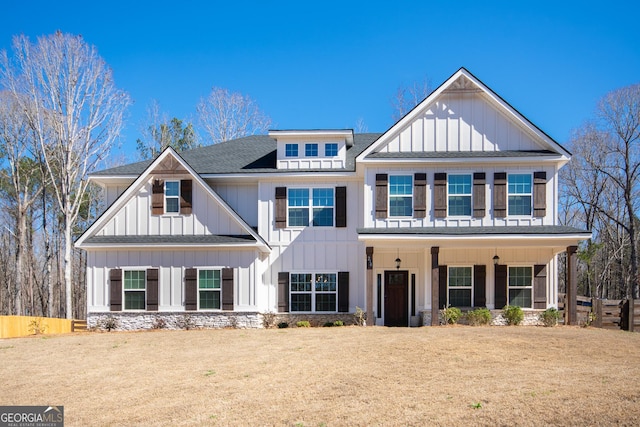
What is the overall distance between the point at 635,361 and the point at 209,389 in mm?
9570

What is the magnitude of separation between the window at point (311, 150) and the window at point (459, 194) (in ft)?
17.1

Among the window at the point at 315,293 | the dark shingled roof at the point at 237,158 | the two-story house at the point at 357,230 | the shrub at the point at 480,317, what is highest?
the dark shingled roof at the point at 237,158

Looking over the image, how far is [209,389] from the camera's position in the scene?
14.4 meters

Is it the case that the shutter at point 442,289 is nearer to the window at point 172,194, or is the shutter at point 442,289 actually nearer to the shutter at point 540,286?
the shutter at point 540,286

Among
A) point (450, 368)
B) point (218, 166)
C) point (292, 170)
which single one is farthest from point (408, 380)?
point (218, 166)

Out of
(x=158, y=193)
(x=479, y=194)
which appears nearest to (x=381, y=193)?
(x=479, y=194)

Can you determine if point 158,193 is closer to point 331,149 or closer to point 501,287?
point 331,149

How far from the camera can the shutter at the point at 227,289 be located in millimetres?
25375

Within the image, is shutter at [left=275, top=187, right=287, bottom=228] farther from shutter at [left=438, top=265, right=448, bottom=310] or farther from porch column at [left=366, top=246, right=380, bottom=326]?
shutter at [left=438, top=265, right=448, bottom=310]

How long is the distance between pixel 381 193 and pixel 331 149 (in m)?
3.09

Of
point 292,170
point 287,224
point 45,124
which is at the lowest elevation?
point 287,224

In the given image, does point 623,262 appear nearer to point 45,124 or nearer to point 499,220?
point 499,220

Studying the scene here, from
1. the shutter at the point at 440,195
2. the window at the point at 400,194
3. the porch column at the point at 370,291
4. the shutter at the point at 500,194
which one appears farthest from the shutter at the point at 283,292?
the shutter at the point at 500,194

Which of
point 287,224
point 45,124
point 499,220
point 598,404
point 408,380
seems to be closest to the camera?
point 598,404
